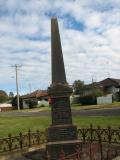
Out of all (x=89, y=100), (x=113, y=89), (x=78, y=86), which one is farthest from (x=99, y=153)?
(x=78, y=86)

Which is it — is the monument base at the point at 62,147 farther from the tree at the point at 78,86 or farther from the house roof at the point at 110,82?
the tree at the point at 78,86

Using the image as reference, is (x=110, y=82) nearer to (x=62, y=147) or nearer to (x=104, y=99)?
(x=104, y=99)

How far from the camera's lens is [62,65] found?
45.3 feet

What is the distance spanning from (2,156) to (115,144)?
4306 millimetres

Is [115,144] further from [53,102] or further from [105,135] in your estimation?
[53,102]

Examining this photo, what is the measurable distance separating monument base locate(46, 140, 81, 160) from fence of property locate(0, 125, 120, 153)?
1.33 meters

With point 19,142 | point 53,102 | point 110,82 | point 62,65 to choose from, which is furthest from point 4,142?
point 110,82

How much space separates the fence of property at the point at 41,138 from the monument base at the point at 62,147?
1.33 metres

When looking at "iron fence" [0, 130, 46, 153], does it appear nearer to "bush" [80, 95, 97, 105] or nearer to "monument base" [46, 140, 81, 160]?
"monument base" [46, 140, 81, 160]

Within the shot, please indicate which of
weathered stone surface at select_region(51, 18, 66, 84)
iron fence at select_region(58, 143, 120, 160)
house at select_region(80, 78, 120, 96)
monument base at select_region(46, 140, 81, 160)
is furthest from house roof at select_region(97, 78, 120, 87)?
monument base at select_region(46, 140, 81, 160)

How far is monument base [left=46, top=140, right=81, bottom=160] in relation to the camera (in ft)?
43.4

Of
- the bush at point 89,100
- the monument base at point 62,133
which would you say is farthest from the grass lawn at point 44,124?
the bush at point 89,100

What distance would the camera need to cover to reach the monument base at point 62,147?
13219mm

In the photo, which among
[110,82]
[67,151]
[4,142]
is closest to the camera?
[67,151]
